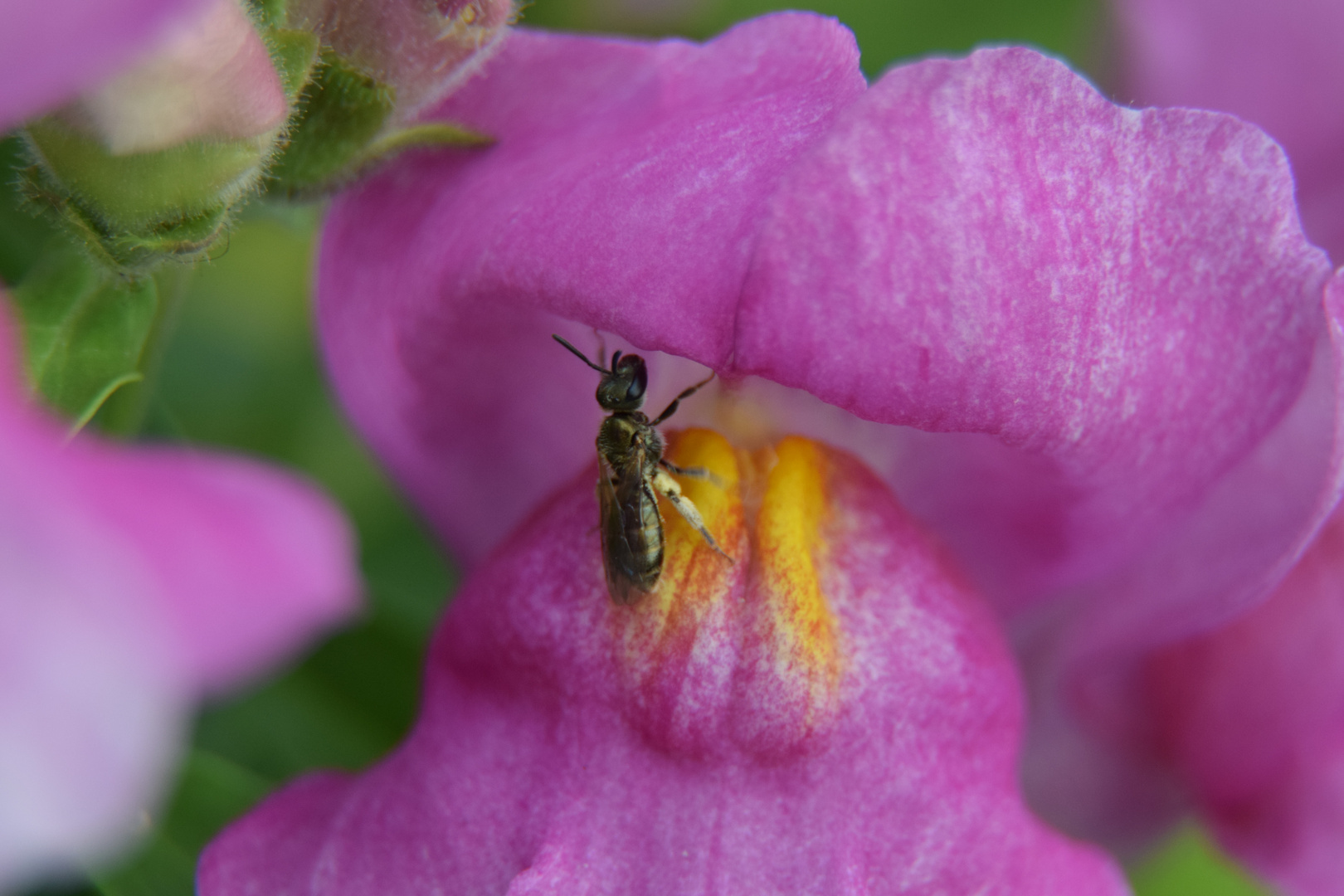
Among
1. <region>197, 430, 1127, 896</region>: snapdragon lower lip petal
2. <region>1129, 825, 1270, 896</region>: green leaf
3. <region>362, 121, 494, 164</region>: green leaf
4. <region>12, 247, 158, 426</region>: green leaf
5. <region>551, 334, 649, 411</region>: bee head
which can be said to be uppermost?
<region>362, 121, 494, 164</region>: green leaf

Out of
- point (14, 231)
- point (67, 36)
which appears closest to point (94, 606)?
point (67, 36)

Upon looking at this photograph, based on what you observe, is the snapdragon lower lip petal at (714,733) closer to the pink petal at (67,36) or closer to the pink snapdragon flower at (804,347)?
the pink snapdragon flower at (804,347)

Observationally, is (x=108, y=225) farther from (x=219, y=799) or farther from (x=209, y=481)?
(x=219, y=799)

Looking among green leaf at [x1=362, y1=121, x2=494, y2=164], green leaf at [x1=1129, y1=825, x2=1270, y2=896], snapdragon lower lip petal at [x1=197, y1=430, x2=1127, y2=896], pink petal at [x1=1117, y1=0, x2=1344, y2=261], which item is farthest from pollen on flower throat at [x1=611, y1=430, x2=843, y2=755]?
green leaf at [x1=1129, y1=825, x2=1270, y2=896]

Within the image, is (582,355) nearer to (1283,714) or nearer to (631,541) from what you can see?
(631,541)

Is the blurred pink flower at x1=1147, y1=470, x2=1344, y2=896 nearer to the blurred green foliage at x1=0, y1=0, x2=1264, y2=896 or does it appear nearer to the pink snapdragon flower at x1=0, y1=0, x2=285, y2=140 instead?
the blurred green foliage at x1=0, y1=0, x2=1264, y2=896
